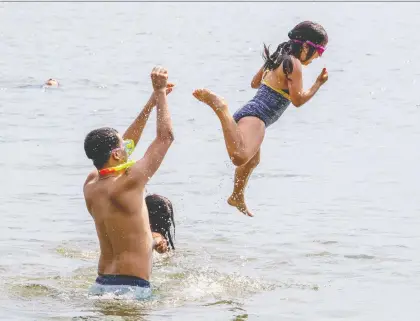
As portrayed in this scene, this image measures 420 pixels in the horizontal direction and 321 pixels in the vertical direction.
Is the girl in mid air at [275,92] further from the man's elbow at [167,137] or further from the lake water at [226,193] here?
the man's elbow at [167,137]

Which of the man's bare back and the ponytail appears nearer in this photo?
the man's bare back

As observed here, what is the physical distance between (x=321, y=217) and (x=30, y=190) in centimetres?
324

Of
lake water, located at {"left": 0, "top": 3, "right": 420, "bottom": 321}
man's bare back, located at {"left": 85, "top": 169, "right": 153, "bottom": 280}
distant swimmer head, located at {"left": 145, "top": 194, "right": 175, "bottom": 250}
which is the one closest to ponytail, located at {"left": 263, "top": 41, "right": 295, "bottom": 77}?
distant swimmer head, located at {"left": 145, "top": 194, "right": 175, "bottom": 250}

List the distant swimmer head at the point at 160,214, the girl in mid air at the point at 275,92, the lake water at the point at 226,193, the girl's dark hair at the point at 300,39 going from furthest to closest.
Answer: the distant swimmer head at the point at 160,214 → the girl's dark hair at the point at 300,39 → the girl in mid air at the point at 275,92 → the lake water at the point at 226,193

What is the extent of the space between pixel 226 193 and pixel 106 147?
561cm

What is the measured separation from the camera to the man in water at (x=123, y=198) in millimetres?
8039

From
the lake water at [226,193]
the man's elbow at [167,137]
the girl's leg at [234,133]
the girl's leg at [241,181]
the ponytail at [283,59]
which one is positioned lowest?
the lake water at [226,193]

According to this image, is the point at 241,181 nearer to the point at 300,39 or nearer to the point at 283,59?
the point at 283,59

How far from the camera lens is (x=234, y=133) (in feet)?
31.1

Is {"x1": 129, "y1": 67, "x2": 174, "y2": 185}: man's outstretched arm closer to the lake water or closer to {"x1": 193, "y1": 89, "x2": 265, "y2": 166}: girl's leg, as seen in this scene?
the lake water

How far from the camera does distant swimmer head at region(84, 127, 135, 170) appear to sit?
8.10 m

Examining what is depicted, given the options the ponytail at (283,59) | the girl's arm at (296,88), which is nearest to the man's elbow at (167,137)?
the girl's arm at (296,88)

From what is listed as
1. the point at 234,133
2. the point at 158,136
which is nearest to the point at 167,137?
the point at 158,136

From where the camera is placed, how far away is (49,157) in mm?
14914
